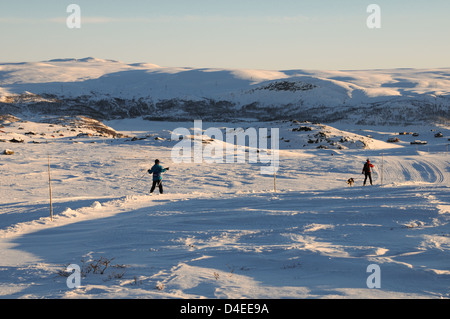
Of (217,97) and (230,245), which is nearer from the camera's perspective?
(230,245)

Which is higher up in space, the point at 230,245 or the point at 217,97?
the point at 217,97

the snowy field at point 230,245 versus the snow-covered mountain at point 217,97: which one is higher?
the snow-covered mountain at point 217,97

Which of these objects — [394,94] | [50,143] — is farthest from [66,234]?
[394,94]

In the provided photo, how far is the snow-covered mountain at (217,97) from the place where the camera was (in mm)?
87312

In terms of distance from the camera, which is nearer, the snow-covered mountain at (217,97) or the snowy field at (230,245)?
the snowy field at (230,245)

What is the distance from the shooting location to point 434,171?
2877cm

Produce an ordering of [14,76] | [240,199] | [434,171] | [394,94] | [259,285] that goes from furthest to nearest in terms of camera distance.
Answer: [14,76] → [394,94] → [434,171] → [240,199] → [259,285]

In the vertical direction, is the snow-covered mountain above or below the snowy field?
above

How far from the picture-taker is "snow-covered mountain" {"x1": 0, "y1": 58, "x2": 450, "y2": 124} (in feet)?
286

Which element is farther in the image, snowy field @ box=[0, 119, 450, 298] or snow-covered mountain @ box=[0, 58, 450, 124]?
snow-covered mountain @ box=[0, 58, 450, 124]

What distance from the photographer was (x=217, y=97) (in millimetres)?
123250
